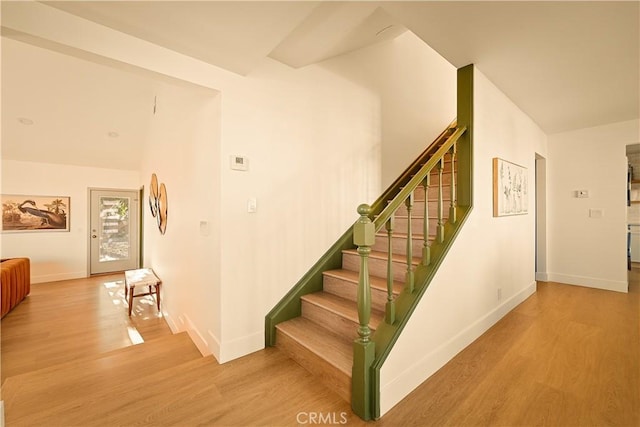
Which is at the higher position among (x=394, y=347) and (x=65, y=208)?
(x=65, y=208)

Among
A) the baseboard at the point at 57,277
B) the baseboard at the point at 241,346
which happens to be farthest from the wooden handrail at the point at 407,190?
the baseboard at the point at 57,277

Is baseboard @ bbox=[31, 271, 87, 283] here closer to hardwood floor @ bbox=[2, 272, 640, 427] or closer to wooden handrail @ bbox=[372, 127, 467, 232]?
hardwood floor @ bbox=[2, 272, 640, 427]

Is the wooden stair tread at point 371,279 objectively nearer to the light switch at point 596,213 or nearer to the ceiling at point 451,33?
the ceiling at point 451,33

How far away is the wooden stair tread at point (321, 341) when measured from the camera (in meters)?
1.75

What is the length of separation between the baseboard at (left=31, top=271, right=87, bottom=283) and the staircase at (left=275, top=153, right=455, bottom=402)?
21.4 feet

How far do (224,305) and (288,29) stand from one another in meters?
1.97

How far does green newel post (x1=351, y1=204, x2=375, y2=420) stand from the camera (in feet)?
4.91

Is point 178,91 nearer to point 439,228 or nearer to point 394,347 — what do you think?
point 439,228

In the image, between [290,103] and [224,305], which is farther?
[290,103]

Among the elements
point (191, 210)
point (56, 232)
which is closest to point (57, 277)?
point (56, 232)

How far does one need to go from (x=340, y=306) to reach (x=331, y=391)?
626mm

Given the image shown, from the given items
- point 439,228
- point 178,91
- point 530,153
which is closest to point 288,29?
point 439,228

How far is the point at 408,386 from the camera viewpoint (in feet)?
5.61

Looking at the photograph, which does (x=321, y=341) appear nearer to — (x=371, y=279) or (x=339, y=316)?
(x=339, y=316)
